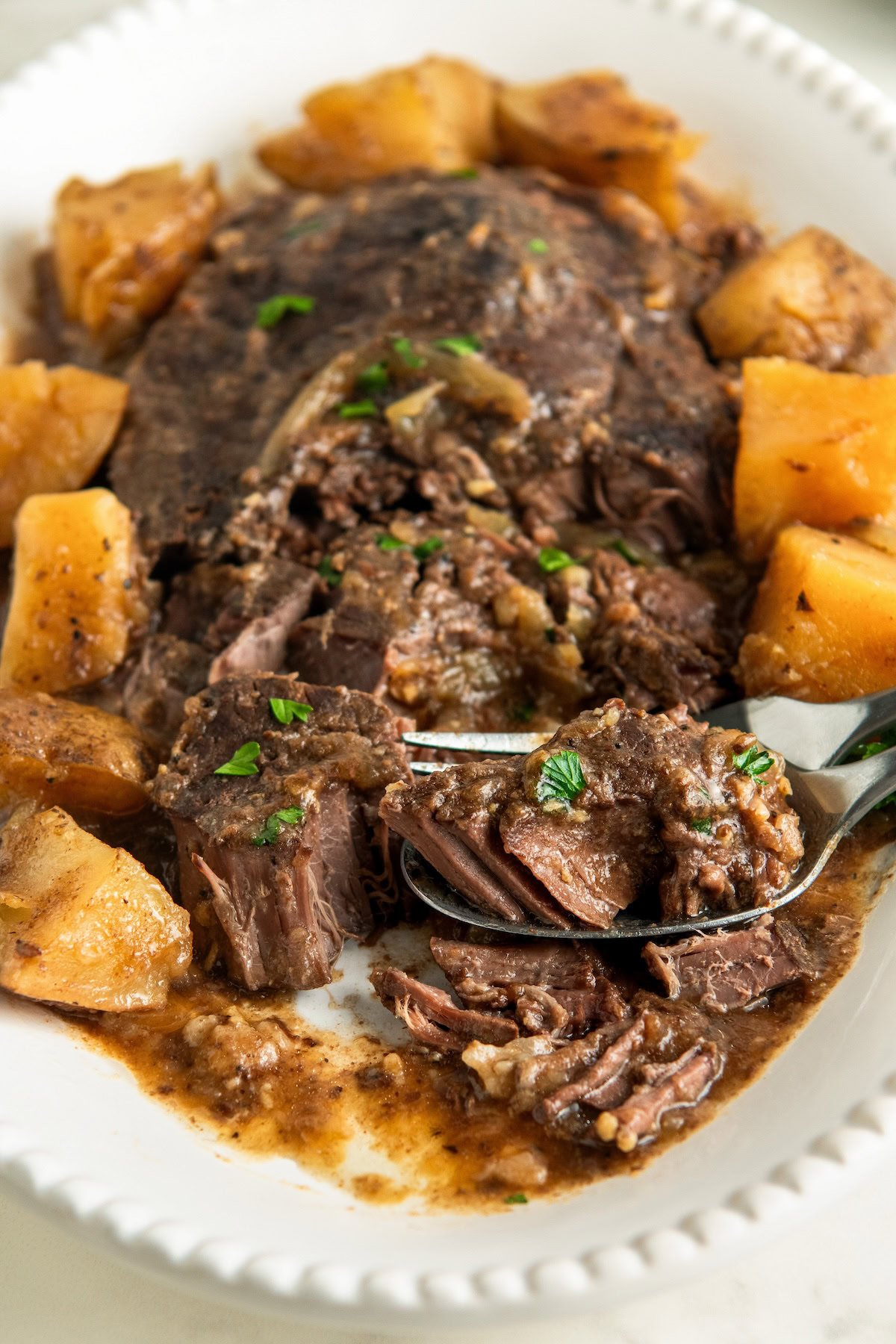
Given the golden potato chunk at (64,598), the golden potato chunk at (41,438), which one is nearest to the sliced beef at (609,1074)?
the golden potato chunk at (64,598)

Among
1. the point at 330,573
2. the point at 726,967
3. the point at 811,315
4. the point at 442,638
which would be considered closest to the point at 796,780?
the point at 726,967

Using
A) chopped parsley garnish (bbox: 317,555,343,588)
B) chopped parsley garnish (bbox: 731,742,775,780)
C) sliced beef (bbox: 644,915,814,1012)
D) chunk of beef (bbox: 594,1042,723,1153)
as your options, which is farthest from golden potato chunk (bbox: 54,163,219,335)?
chunk of beef (bbox: 594,1042,723,1153)

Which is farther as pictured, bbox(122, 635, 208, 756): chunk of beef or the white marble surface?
bbox(122, 635, 208, 756): chunk of beef

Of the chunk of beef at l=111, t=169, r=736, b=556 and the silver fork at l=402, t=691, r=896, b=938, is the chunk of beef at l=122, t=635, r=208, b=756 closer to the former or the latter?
the chunk of beef at l=111, t=169, r=736, b=556

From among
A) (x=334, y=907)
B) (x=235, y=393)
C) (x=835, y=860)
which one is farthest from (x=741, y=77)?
(x=334, y=907)

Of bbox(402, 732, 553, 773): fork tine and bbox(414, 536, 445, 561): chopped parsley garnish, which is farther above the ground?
bbox(414, 536, 445, 561): chopped parsley garnish

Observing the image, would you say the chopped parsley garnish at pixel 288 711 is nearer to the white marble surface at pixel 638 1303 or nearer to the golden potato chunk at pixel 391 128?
the white marble surface at pixel 638 1303

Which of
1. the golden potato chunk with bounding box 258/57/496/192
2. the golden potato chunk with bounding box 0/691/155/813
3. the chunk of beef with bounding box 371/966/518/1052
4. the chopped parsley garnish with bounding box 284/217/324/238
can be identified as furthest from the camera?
the golden potato chunk with bounding box 258/57/496/192
